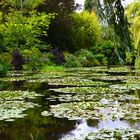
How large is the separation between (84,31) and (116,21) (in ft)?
119

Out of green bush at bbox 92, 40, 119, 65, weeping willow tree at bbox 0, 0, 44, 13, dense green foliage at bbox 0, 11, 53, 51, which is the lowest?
green bush at bbox 92, 40, 119, 65

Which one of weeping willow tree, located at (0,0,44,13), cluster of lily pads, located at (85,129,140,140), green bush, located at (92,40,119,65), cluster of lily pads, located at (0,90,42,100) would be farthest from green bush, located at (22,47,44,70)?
cluster of lily pads, located at (85,129,140,140)

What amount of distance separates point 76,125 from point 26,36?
78.1 ft

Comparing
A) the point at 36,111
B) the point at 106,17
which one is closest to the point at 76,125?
the point at 36,111

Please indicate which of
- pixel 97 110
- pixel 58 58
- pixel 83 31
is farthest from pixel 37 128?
pixel 83 31

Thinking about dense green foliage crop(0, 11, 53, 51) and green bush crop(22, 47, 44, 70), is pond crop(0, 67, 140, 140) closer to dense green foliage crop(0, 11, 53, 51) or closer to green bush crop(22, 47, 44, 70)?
green bush crop(22, 47, 44, 70)

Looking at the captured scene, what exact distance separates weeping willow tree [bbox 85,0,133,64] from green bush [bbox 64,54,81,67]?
29.1 m

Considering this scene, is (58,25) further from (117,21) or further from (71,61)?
(117,21)

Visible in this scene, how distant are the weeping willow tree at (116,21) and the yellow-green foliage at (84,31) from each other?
3483 cm

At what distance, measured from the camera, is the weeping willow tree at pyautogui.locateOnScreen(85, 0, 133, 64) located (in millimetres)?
4348

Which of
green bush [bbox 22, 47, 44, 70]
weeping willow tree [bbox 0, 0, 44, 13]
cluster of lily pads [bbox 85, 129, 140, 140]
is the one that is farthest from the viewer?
weeping willow tree [bbox 0, 0, 44, 13]

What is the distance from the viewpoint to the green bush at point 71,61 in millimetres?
33812

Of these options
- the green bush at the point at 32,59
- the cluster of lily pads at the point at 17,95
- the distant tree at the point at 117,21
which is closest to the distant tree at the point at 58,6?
the green bush at the point at 32,59

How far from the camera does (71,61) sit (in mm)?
34250
